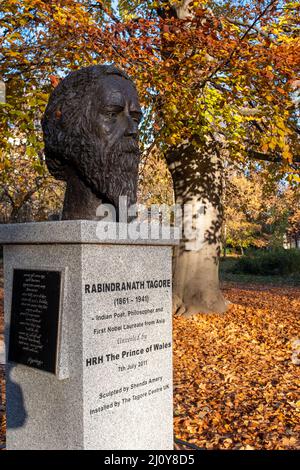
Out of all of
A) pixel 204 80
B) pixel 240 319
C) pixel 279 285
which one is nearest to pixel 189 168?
pixel 204 80

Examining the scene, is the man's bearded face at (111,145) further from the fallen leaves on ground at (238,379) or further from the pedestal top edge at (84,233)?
the fallen leaves on ground at (238,379)

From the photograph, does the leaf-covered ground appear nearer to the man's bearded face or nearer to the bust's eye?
the man's bearded face

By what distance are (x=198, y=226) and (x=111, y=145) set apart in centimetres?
720

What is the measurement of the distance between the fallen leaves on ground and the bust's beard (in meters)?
2.71

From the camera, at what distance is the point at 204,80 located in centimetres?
867

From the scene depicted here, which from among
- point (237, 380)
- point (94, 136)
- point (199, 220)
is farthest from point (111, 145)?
point (199, 220)

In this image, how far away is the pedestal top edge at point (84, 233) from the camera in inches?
144

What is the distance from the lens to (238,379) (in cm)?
692

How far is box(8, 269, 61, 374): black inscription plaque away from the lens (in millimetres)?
3791

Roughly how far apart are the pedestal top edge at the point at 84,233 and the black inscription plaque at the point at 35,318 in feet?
0.93

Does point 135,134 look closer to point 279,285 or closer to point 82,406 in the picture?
point 82,406

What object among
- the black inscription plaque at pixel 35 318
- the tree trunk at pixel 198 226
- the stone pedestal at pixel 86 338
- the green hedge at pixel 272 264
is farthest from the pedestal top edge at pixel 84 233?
the green hedge at pixel 272 264

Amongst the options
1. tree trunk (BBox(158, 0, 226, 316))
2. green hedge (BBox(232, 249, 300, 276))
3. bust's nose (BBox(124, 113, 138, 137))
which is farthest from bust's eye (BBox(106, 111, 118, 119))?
green hedge (BBox(232, 249, 300, 276))

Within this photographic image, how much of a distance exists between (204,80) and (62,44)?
2.59 m
